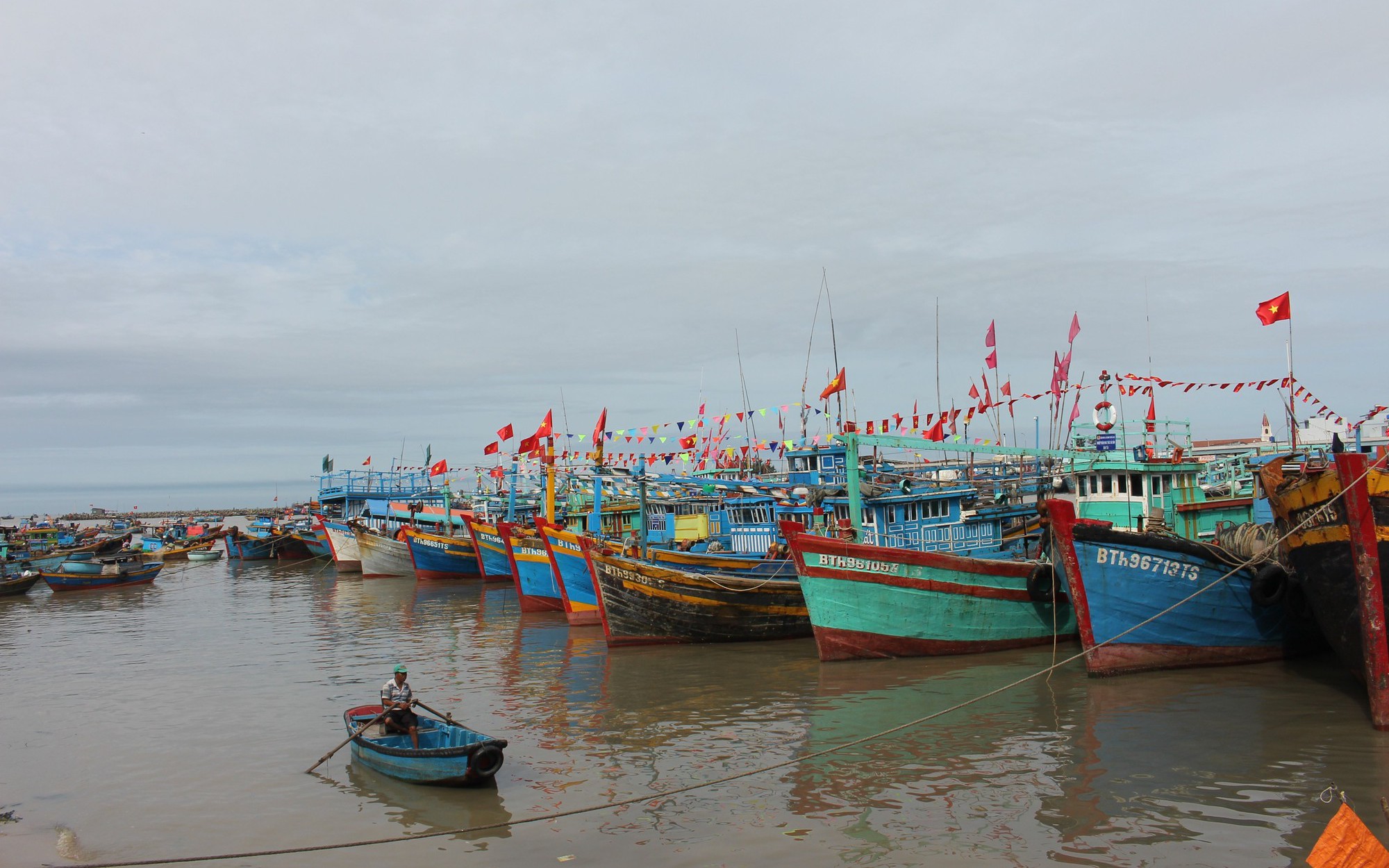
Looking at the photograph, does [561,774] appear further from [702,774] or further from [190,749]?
[190,749]

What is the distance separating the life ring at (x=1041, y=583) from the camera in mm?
19891

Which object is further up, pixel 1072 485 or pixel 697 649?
pixel 1072 485

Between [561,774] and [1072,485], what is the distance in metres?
17.8

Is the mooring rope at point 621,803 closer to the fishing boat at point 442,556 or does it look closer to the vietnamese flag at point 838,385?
the vietnamese flag at point 838,385

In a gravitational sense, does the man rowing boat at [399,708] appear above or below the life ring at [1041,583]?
below

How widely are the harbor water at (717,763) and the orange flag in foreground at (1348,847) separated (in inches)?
42.7

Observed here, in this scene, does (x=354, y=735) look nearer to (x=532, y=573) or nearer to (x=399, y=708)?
(x=399, y=708)

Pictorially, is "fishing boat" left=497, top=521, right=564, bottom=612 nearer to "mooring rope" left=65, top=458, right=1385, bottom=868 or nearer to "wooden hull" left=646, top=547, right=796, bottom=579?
"wooden hull" left=646, top=547, right=796, bottom=579

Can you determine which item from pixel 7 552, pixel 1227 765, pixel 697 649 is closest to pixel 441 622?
pixel 697 649

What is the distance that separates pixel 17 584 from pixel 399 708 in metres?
39.7

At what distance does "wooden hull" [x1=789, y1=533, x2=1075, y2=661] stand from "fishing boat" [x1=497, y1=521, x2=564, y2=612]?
43.5ft

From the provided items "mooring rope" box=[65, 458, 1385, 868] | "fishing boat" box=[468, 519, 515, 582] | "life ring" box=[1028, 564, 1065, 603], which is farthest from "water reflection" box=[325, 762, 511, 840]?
"fishing boat" box=[468, 519, 515, 582]

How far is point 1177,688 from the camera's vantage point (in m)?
16.3

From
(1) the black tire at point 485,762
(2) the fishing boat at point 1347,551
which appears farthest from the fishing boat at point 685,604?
(2) the fishing boat at point 1347,551
